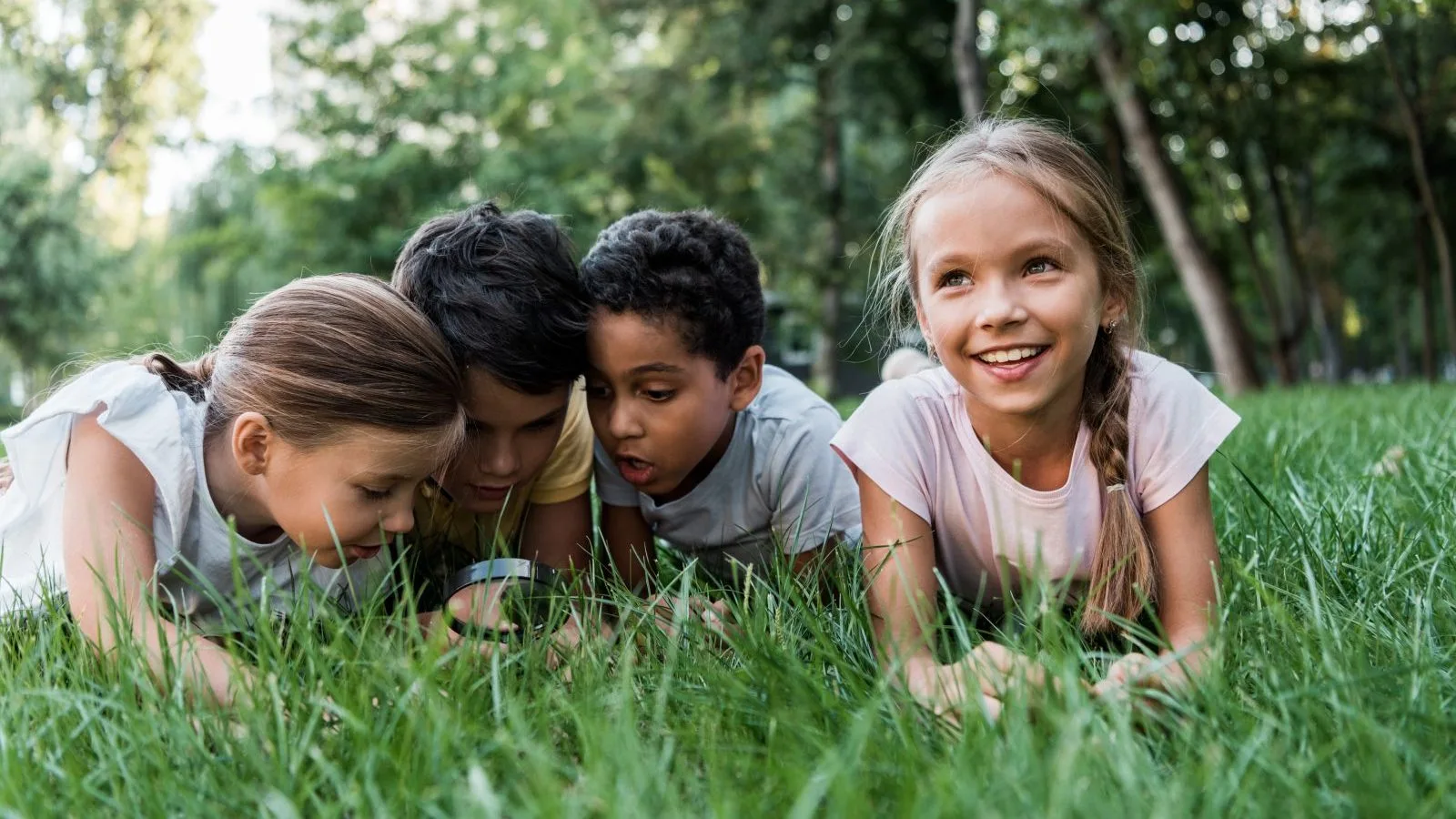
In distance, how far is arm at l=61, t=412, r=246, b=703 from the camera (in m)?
1.96

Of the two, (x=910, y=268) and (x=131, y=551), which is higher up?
(x=910, y=268)

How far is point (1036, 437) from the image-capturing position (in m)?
2.44

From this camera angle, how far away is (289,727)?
152cm

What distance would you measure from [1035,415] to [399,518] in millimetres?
1353

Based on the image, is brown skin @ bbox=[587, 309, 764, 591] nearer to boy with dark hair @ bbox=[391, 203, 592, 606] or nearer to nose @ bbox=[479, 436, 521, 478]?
boy with dark hair @ bbox=[391, 203, 592, 606]

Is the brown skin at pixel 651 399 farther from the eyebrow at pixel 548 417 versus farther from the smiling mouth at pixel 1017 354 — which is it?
the smiling mouth at pixel 1017 354

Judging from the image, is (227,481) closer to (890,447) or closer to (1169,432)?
(890,447)

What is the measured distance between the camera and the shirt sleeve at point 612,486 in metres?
3.13

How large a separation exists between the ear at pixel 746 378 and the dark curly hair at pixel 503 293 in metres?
0.47

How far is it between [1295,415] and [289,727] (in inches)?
202

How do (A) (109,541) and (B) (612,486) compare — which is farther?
(B) (612,486)

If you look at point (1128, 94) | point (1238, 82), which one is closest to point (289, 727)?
point (1128, 94)

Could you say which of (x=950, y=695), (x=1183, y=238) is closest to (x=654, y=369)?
(x=950, y=695)

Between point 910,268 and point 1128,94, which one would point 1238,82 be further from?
point 910,268
